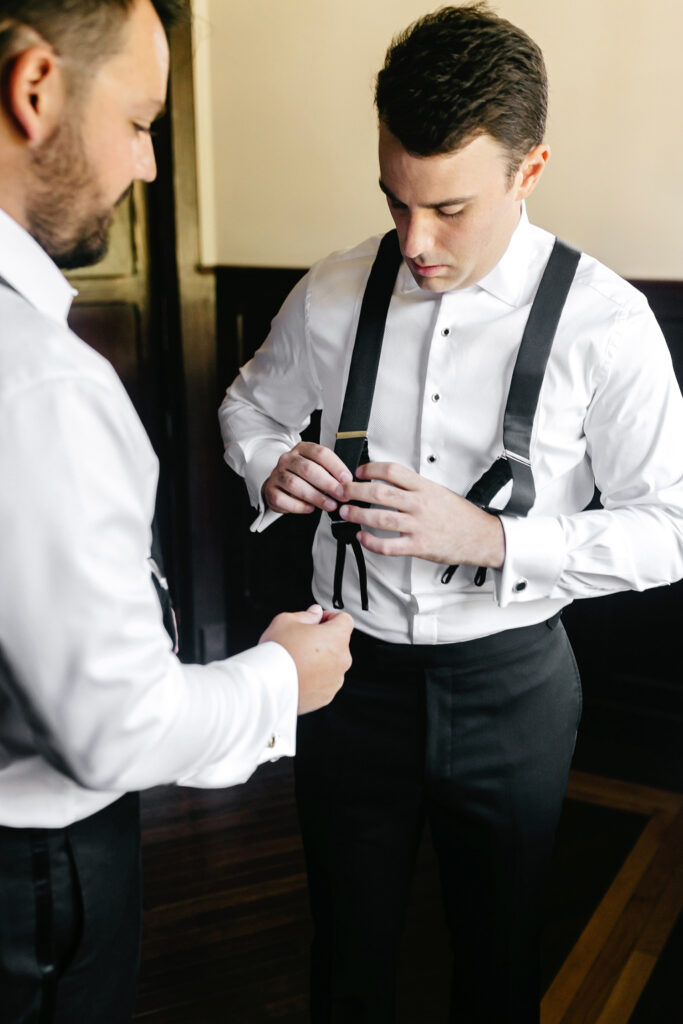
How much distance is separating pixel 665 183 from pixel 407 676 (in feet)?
5.32

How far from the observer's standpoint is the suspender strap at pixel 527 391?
1240 millimetres

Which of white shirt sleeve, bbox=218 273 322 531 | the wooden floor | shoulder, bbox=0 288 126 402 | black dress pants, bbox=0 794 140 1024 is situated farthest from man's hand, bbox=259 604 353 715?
the wooden floor

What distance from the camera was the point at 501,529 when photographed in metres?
1.25

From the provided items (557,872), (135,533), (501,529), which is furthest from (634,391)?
(557,872)

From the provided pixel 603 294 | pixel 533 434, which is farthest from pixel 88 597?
pixel 603 294

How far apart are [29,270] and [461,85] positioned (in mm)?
643

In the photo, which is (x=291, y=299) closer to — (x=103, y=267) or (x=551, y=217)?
(x=551, y=217)

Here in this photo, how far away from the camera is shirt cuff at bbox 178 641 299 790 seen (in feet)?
3.00

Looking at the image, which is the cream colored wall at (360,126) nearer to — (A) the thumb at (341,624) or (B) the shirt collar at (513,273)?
(B) the shirt collar at (513,273)

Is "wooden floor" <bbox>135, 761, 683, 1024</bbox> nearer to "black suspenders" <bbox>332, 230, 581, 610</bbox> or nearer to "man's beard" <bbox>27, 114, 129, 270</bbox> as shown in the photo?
"black suspenders" <bbox>332, 230, 581, 610</bbox>

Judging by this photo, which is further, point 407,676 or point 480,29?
point 407,676

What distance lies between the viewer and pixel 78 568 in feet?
2.37

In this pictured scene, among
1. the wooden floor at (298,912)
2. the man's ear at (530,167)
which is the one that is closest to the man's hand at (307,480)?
the man's ear at (530,167)

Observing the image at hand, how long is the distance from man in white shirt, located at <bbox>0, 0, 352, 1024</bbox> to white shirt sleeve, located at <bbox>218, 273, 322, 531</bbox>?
1.98 feet
